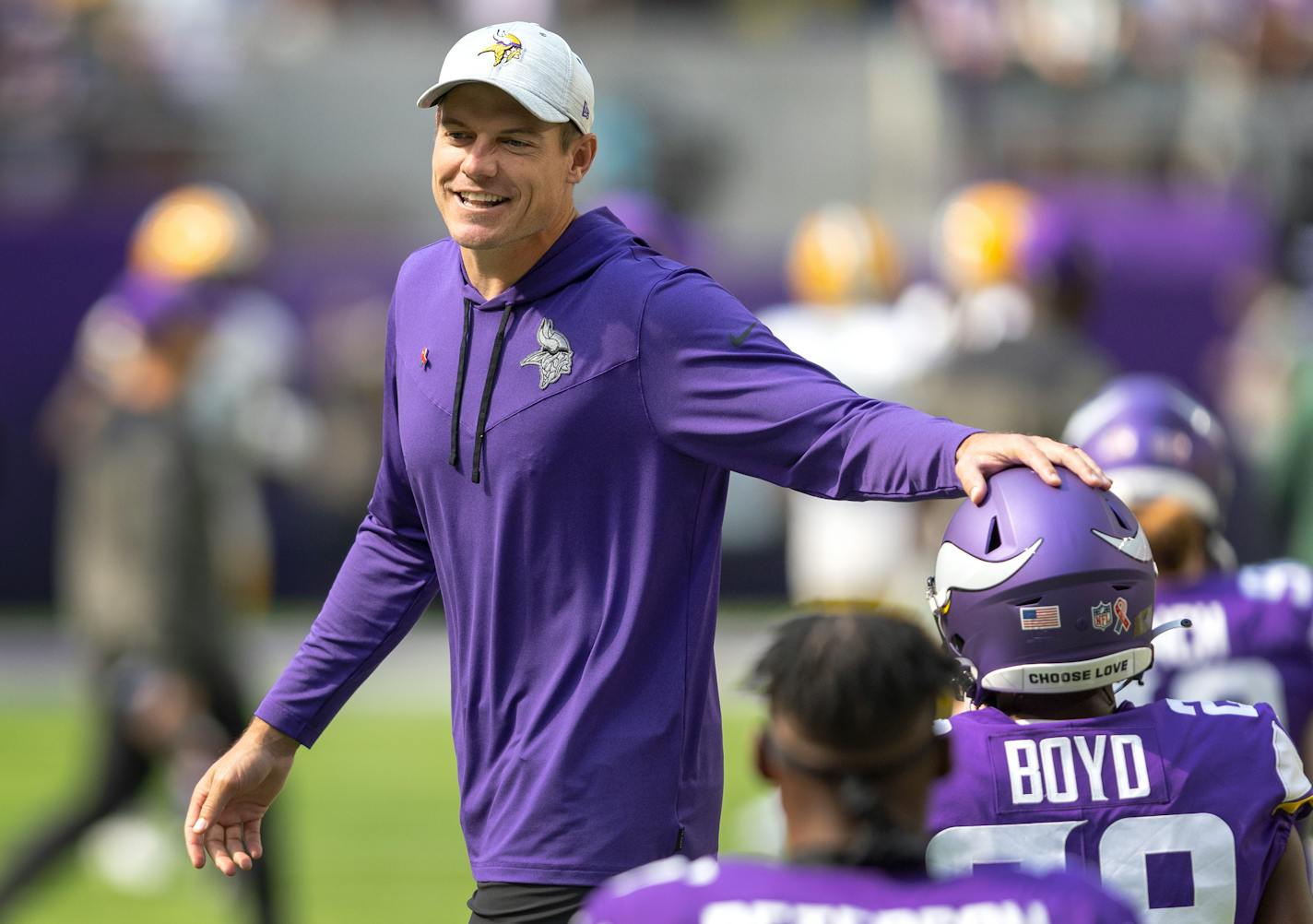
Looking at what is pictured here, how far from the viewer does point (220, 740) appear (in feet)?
25.6

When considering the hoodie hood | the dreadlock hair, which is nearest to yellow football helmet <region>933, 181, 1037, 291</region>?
the hoodie hood

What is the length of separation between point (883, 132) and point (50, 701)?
9.45m

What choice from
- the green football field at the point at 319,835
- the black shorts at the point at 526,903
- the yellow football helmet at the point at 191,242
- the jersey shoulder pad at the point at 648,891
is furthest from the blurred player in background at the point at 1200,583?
the yellow football helmet at the point at 191,242

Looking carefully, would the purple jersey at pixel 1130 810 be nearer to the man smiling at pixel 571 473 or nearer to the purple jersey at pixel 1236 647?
the man smiling at pixel 571 473

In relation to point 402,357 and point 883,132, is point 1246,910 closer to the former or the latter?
point 402,357

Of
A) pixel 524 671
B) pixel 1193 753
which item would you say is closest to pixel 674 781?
pixel 524 671

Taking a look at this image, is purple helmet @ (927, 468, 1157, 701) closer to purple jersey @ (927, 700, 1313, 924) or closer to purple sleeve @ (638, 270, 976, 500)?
purple jersey @ (927, 700, 1313, 924)

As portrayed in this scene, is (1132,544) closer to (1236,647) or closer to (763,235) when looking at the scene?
(1236,647)

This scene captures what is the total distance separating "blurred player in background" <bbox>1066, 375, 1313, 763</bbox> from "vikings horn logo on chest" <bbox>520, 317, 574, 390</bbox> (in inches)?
57.7

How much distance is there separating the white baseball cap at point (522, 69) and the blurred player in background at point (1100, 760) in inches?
39.3

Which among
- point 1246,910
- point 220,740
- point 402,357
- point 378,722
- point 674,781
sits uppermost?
point 402,357

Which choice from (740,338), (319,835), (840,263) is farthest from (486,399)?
(319,835)

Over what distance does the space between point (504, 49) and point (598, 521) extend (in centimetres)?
80

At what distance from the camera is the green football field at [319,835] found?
8.32m
